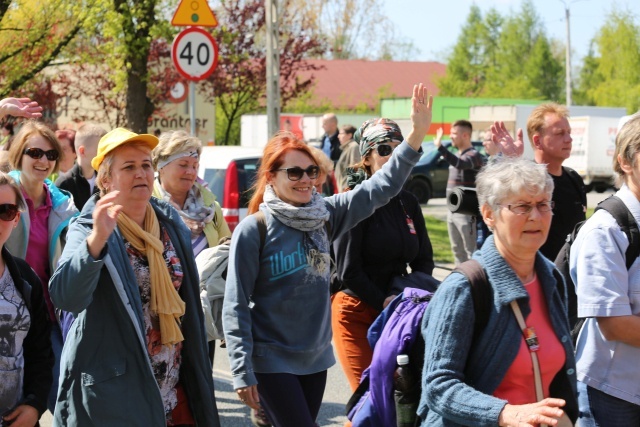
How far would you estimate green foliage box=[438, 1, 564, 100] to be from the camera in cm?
7719

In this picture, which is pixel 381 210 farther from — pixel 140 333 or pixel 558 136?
pixel 140 333

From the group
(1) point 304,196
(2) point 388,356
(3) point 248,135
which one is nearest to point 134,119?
(1) point 304,196

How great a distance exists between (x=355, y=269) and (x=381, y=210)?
14.9 inches

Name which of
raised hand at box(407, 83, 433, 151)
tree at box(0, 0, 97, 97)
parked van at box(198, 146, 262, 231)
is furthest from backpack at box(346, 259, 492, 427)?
tree at box(0, 0, 97, 97)

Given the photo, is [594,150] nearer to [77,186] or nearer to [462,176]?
[462,176]

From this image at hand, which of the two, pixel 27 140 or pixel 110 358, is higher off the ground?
pixel 27 140

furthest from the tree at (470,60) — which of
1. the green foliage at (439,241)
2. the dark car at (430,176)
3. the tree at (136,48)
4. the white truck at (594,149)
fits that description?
the tree at (136,48)

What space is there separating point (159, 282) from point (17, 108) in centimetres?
179

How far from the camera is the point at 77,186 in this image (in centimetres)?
788

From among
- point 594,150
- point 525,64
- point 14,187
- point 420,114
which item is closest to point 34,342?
point 14,187

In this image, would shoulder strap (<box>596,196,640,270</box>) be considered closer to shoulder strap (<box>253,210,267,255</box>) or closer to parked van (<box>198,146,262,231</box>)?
shoulder strap (<box>253,210,267,255</box>)

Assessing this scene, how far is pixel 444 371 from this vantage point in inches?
130

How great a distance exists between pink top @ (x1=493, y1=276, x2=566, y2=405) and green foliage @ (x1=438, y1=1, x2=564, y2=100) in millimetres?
71599

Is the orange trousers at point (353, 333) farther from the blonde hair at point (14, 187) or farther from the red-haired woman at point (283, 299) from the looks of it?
the blonde hair at point (14, 187)
